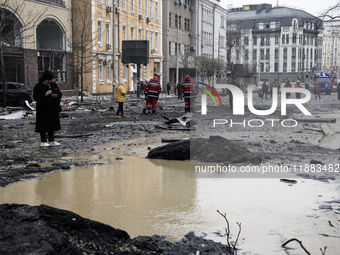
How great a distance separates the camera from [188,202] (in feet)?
21.0

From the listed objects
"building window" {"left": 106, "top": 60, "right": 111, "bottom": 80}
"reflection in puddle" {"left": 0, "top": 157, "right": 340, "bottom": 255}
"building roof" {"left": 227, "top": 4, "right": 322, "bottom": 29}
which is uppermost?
"building roof" {"left": 227, "top": 4, "right": 322, "bottom": 29}

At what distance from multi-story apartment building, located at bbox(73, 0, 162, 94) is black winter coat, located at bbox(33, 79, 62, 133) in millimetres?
26313

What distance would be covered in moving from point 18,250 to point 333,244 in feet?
9.55

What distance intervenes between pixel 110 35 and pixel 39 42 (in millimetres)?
10152

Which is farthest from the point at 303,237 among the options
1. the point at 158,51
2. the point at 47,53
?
the point at 158,51

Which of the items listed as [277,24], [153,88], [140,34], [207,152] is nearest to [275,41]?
[277,24]

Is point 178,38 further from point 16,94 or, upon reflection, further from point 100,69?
point 16,94

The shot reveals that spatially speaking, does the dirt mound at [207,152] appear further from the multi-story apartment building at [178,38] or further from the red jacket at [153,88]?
the multi-story apartment building at [178,38]

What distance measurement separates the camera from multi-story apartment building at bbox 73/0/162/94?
44062 millimetres

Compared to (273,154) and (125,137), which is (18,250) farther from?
(125,137)

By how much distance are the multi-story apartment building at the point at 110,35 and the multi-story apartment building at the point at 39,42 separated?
4.36ft

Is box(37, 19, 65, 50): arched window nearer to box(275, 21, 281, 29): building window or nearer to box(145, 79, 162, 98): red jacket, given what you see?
box(145, 79, 162, 98): red jacket

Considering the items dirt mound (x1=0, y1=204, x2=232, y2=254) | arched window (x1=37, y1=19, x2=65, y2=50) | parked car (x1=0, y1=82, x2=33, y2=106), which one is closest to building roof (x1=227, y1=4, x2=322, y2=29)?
arched window (x1=37, y1=19, x2=65, y2=50)

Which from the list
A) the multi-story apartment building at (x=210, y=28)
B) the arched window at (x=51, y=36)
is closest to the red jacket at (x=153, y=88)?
the arched window at (x=51, y=36)
